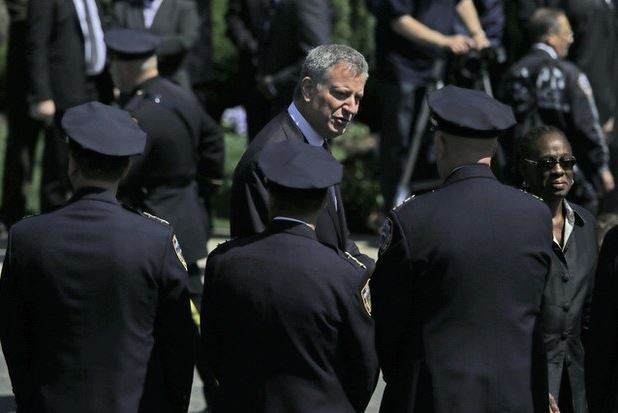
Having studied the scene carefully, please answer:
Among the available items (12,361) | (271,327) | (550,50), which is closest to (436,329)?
(271,327)

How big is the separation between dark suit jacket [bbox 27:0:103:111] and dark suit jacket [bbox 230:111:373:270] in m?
3.88

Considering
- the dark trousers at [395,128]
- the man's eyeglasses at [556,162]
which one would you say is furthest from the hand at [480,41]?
the man's eyeglasses at [556,162]

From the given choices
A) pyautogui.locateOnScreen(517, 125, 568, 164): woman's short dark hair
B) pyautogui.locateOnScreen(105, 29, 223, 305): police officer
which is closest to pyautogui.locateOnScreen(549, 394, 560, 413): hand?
pyautogui.locateOnScreen(517, 125, 568, 164): woman's short dark hair

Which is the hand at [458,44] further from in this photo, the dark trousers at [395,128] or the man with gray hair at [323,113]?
the man with gray hair at [323,113]

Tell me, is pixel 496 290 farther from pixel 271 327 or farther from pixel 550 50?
pixel 550 50

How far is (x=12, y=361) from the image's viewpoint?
513cm

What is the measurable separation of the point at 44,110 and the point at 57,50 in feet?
1.33

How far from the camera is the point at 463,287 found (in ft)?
15.9

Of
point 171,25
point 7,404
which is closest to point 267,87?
point 171,25

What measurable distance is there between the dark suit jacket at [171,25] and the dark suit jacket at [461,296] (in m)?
5.09

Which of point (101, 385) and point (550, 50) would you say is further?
point (550, 50)

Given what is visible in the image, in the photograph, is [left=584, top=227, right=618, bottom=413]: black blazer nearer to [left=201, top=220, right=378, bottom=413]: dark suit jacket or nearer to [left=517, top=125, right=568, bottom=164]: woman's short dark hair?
[left=201, top=220, right=378, bottom=413]: dark suit jacket

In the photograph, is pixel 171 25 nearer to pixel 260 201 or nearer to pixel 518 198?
pixel 260 201

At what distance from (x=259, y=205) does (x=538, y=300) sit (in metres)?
1.10
